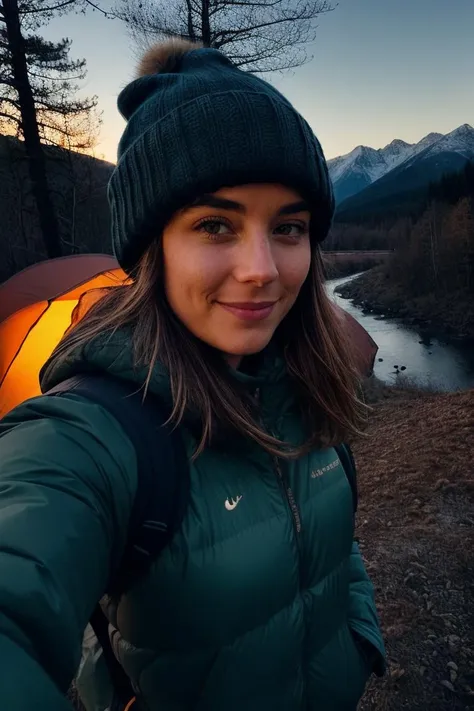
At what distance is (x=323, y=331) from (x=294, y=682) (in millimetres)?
989

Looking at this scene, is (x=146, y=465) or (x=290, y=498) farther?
(x=290, y=498)

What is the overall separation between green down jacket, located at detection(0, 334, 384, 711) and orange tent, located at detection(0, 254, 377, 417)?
12.0 ft

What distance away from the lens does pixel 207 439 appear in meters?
1.00

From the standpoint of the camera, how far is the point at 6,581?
0.63m

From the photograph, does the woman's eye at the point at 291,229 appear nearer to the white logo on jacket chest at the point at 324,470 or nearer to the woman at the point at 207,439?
the woman at the point at 207,439

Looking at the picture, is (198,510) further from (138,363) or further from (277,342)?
(277,342)

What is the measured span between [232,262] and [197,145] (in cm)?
33

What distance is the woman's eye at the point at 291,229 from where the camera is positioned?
1.15 meters

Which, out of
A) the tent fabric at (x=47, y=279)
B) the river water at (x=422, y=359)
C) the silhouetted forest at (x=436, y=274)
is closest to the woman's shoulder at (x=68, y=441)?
the tent fabric at (x=47, y=279)

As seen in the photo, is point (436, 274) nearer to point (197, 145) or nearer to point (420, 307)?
point (420, 307)

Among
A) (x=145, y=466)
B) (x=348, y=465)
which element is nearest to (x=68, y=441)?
(x=145, y=466)

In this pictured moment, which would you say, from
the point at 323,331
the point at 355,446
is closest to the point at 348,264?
the point at 355,446

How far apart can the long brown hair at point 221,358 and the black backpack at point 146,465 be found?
5 cm

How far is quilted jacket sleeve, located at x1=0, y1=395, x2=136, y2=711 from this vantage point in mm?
611
